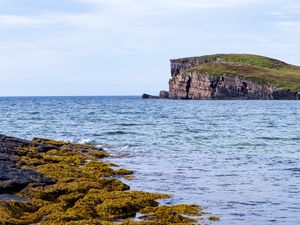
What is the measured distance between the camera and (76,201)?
762 inches

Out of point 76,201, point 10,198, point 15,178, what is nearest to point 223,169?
point 76,201

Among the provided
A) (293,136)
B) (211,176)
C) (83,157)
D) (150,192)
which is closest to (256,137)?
(293,136)

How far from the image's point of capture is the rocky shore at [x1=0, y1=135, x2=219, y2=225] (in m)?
17.1

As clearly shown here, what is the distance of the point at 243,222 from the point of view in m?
17.1

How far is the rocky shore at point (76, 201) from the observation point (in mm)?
17062

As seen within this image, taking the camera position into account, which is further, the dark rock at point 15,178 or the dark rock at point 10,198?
the dark rock at point 15,178

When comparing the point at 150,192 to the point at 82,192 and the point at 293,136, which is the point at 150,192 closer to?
the point at 82,192

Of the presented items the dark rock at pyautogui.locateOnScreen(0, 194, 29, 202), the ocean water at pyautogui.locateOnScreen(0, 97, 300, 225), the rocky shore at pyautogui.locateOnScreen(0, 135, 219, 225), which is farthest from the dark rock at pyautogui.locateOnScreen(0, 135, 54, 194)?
the ocean water at pyautogui.locateOnScreen(0, 97, 300, 225)

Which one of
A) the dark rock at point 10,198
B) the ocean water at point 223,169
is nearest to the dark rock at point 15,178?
the dark rock at point 10,198

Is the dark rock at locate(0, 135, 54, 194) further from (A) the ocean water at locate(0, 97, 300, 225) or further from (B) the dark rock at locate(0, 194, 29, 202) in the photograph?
(A) the ocean water at locate(0, 97, 300, 225)

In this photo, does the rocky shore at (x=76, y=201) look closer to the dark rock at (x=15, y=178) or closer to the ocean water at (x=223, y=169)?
the dark rock at (x=15, y=178)

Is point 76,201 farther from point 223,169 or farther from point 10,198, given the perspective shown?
point 223,169

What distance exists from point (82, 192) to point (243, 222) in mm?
6976

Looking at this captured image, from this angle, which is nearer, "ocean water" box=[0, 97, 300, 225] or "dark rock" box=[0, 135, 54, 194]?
"ocean water" box=[0, 97, 300, 225]
